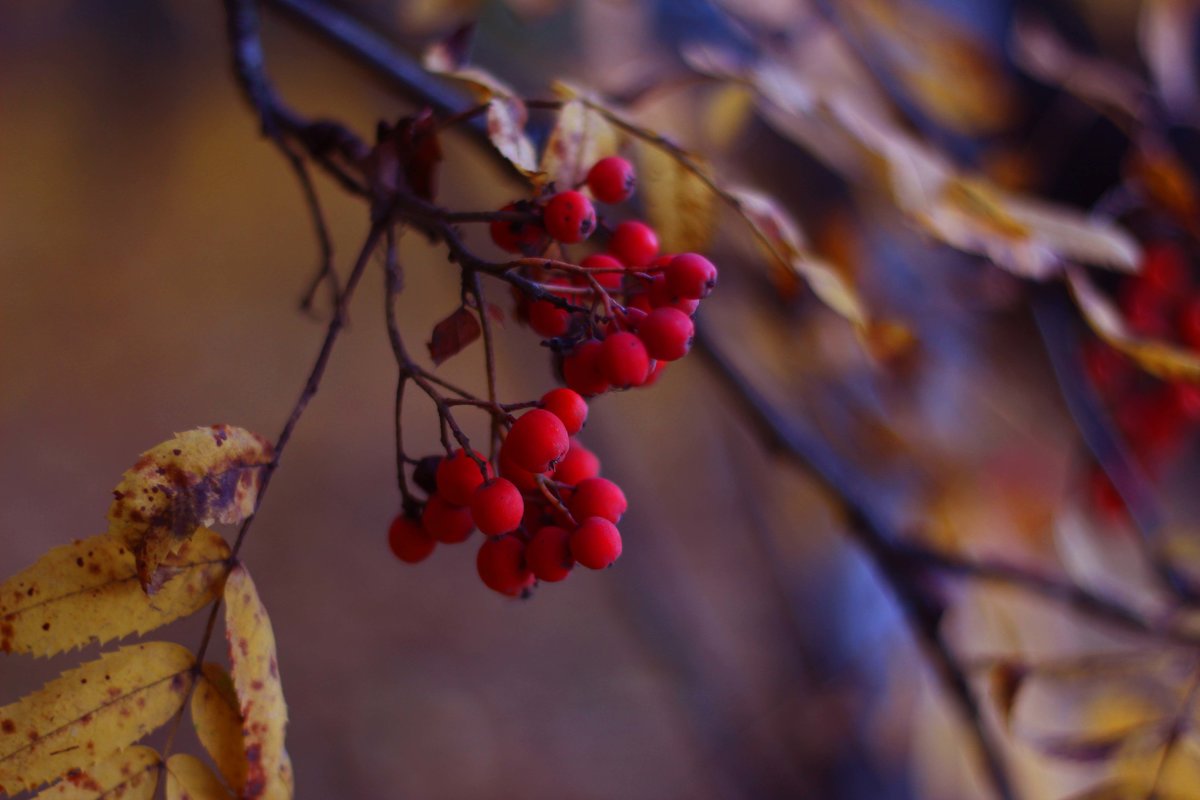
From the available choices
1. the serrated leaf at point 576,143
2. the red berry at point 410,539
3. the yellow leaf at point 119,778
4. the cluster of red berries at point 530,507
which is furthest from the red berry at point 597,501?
the yellow leaf at point 119,778

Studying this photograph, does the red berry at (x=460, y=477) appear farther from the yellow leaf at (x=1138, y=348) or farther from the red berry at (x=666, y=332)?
the yellow leaf at (x=1138, y=348)

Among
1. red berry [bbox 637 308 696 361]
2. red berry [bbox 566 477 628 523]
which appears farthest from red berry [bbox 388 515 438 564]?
red berry [bbox 637 308 696 361]

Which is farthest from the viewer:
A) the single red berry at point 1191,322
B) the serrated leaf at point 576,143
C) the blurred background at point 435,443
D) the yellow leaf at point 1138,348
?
the blurred background at point 435,443

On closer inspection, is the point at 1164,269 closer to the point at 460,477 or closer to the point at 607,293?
the point at 607,293

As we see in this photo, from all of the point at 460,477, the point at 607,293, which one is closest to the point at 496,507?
the point at 460,477

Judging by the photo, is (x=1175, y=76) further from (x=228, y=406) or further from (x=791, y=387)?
(x=228, y=406)

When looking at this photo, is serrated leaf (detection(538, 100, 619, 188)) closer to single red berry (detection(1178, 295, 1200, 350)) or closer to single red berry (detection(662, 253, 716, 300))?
single red berry (detection(662, 253, 716, 300))

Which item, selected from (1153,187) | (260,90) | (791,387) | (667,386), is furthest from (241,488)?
(667,386)
